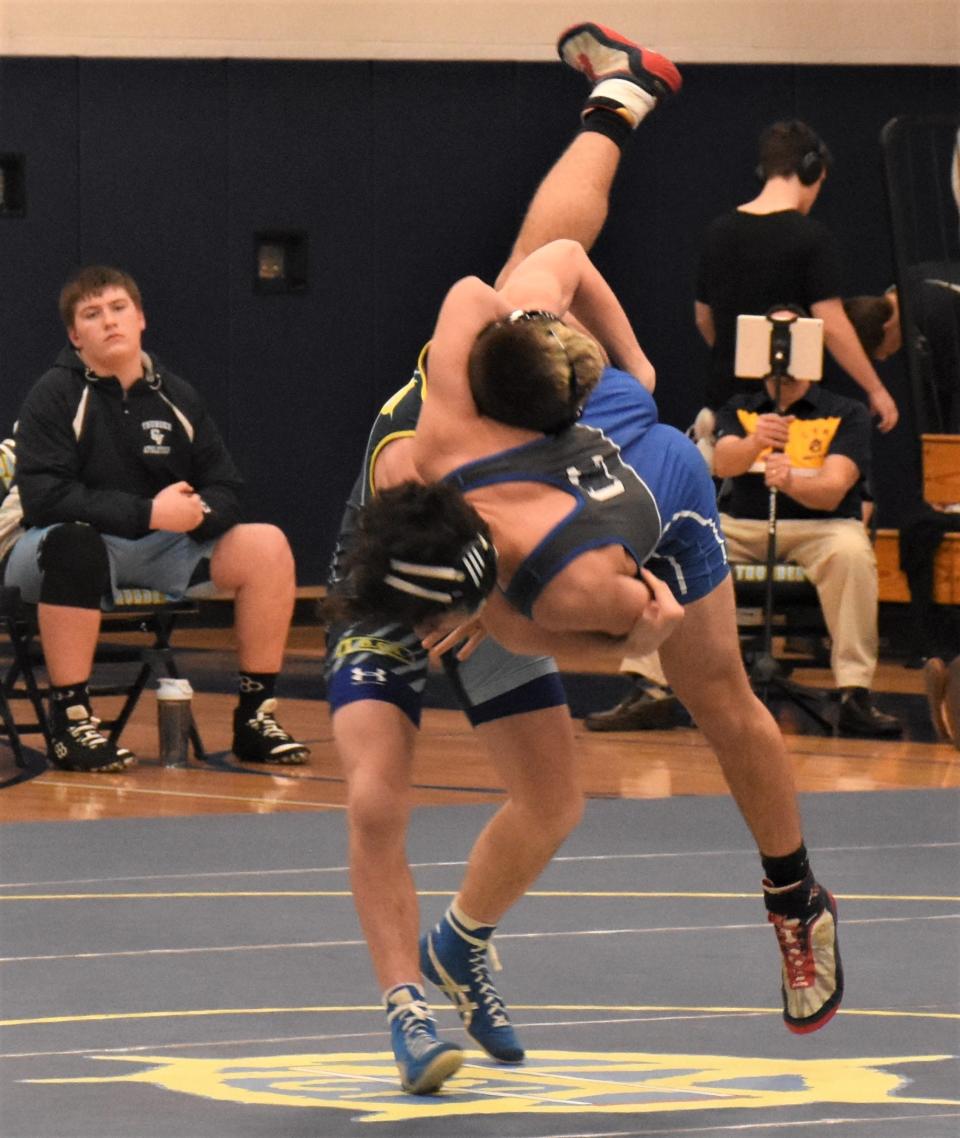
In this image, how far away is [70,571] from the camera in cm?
629

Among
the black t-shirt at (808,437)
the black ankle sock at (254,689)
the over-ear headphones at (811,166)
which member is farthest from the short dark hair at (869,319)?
the black ankle sock at (254,689)

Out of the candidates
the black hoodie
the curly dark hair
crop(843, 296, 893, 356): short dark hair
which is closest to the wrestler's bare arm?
the curly dark hair

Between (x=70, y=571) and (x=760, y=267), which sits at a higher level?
(x=760, y=267)

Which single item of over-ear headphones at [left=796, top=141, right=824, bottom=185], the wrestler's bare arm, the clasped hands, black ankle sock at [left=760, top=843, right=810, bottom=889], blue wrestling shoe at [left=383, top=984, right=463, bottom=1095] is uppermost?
over-ear headphones at [left=796, top=141, right=824, bottom=185]

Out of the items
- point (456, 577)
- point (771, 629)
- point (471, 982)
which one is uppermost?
point (456, 577)

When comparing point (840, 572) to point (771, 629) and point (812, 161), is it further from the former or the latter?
point (812, 161)

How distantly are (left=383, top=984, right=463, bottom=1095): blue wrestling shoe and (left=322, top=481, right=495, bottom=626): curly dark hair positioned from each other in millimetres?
569

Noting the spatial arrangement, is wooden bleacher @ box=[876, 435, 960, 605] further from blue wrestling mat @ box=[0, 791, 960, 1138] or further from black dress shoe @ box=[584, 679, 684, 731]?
blue wrestling mat @ box=[0, 791, 960, 1138]

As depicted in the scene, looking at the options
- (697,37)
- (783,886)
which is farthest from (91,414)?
(697,37)

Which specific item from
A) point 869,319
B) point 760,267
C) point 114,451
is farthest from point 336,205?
point 114,451

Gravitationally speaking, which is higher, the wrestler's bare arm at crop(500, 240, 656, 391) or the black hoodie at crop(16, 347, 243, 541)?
the wrestler's bare arm at crop(500, 240, 656, 391)

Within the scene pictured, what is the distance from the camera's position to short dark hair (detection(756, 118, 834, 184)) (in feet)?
24.5

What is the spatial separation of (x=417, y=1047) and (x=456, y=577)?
699 mm

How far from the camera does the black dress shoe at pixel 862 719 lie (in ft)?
23.2
